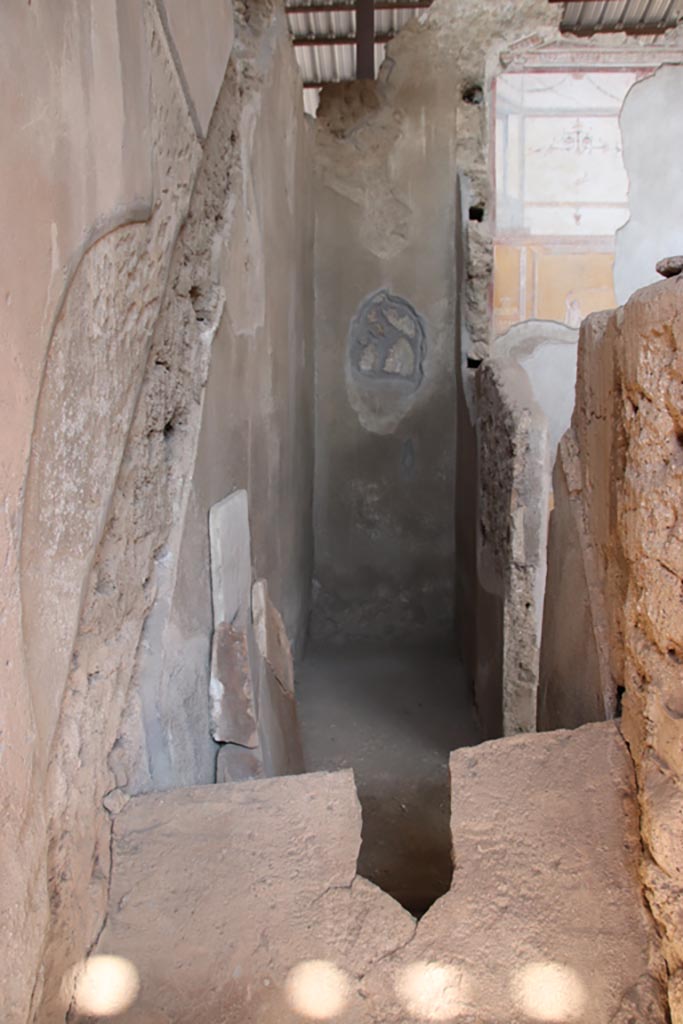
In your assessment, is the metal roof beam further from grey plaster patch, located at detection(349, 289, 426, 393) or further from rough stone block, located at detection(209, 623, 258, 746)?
rough stone block, located at detection(209, 623, 258, 746)

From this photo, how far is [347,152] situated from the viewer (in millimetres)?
5441

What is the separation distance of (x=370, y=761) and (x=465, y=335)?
285cm

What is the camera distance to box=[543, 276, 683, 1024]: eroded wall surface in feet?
4.43

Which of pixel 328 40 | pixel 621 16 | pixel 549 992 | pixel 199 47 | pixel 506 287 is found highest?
pixel 621 16

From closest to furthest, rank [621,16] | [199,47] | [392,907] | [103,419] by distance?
1. [392,907]
2. [103,419]
3. [199,47]
4. [621,16]

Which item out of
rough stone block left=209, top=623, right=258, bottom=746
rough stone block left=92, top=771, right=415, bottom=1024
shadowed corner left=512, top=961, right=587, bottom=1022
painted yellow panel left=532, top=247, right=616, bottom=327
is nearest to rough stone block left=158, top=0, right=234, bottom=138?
rough stone block left=209, top=623, right=258, bottom=746

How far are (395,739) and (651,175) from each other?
3975mm

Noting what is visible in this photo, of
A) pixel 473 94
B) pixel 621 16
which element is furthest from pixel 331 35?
pixel 621 16

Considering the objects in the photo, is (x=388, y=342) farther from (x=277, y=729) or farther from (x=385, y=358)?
(x=277, y=729)

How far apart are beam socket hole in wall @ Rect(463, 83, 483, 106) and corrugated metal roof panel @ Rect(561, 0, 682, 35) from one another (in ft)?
2.49

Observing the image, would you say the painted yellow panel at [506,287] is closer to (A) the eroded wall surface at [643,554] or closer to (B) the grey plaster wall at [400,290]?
(B) the grey plaster wall at [400,290]

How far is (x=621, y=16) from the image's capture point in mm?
5504

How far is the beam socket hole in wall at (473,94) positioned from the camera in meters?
5.28

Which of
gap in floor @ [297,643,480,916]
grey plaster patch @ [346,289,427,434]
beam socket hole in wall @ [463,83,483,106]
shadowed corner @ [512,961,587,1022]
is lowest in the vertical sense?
gap in floor @ [297,643,480,916]
